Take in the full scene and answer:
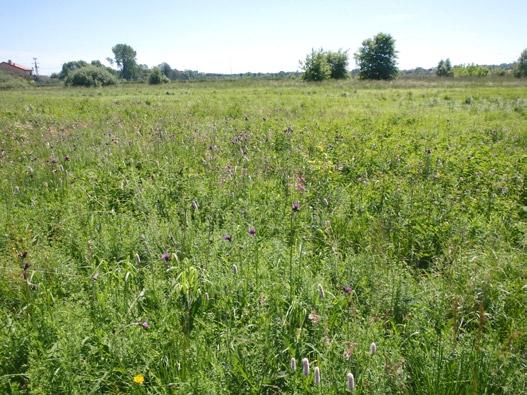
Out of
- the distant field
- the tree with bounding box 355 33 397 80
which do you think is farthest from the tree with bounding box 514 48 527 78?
the distant field

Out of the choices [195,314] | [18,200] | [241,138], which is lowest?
[195,314]

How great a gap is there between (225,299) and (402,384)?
1.45m

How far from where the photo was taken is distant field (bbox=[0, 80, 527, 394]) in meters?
2.35

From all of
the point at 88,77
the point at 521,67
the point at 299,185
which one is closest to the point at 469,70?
the point at 521,67

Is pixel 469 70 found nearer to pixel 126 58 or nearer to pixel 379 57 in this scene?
pixel 379 57

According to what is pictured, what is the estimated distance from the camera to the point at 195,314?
2.99 meters

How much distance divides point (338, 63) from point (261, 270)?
75634 mm

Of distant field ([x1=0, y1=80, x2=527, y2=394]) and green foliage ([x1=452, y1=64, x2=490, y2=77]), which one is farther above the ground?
green foliage ([x1=452, y1=64, x2=490, y2=77])

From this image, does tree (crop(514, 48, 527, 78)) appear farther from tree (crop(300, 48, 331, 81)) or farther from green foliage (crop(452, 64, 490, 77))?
tree (crop(300, 48, 331, 81))

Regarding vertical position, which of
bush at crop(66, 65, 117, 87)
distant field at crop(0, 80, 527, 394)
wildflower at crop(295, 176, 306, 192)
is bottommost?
distant field at crop(0, 80, 527, 394)

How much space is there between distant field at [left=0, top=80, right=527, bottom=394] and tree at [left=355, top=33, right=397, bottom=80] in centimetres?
7079

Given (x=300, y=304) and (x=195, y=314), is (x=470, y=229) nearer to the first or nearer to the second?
(x=300, y=304)

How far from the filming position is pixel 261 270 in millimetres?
3332

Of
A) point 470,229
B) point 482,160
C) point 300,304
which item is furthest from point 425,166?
point 300,304
